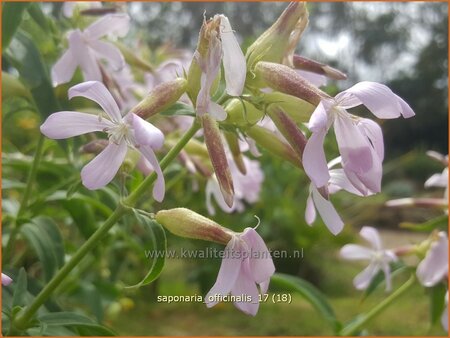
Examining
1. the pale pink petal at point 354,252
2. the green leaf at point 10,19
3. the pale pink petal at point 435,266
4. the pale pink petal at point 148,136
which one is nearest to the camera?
the pale pink petal at point 148,136

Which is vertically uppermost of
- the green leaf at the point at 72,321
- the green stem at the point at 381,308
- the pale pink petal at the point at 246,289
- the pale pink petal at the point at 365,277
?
the pale pink petal at the point at 246,289

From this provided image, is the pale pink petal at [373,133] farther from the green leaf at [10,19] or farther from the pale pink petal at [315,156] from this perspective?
the green leaf at [10,19]

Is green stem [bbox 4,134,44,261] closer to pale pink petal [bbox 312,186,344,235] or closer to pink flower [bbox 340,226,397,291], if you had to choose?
pale pink petal [bbox 312,186,344,235]

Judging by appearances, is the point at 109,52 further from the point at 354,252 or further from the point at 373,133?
the point at 354,252

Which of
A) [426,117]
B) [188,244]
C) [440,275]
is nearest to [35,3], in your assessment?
[440,275]

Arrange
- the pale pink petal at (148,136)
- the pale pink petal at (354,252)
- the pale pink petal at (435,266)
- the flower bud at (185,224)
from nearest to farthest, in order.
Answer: the pale pink petal at (148,136), the flower bud at (185,224), the pale pink petal at (435,266), the pale pink petal at (354,252)

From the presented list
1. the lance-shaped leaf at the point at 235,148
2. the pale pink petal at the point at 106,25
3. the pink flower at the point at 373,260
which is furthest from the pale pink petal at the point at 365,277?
the pale pink petal at the point at 106,25

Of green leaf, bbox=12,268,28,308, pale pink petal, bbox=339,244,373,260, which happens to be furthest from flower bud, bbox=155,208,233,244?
pale pink petal, bbox=339,244,373,260

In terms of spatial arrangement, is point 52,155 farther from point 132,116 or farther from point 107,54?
point 132,116
